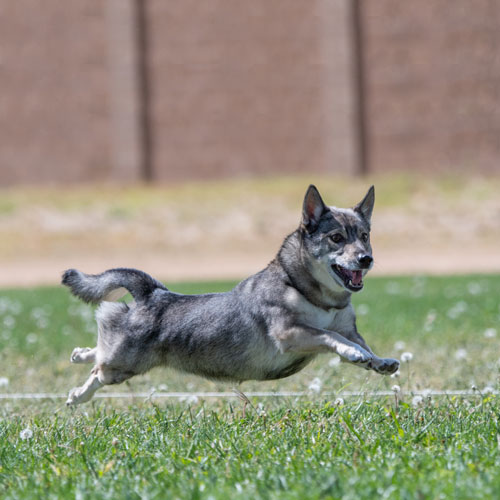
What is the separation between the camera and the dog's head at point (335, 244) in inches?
202

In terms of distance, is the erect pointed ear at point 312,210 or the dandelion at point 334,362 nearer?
the erect pointed ear at point 312,210

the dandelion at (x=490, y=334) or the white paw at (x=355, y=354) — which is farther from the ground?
the white paw at (x=355, y=354)

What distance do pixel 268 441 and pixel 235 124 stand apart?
25.1 meters

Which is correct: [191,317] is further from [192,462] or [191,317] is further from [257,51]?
[257,51]

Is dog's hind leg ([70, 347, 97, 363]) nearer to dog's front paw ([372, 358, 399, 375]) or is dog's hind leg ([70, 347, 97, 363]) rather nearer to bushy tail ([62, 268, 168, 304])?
bushy tail ([62, 268, 168, 304])

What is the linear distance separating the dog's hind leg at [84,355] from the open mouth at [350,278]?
1.75 metres

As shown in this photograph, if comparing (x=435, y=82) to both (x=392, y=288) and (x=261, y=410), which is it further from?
(x=261, y=410)

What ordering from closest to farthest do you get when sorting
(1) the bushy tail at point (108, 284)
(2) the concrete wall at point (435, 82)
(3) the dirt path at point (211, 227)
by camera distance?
(1) the bushy tail at point (108, 284) → (3) the dirt path at point (211, 227) → (2) the concrete wall at point (435, 82)

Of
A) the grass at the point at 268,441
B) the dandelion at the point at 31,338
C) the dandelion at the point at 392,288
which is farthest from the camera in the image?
the dandelion at the point at 392,288

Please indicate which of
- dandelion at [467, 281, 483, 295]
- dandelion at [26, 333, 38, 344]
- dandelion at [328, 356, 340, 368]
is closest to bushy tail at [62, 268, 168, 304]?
dandelion at [328, 356, 340, 368]

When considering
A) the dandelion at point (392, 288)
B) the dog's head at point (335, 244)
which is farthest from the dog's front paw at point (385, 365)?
the dandelion at point (392, 288)

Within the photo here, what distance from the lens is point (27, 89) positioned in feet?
100

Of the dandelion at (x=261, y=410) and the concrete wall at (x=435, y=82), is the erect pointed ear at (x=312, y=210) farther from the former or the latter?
the concrete wall at (x=435, y=82)

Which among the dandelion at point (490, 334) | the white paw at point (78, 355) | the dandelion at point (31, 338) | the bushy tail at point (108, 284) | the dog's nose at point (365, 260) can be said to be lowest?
the dandelion at point (31, 338)
